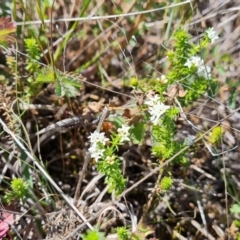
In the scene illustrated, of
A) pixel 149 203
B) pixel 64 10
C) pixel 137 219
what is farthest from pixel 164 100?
pixel 64 10

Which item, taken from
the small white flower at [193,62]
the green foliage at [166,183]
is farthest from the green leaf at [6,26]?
the green foliage at [166,183]

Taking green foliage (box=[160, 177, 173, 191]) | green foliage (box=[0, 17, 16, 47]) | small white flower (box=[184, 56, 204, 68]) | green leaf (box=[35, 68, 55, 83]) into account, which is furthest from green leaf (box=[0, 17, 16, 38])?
green foliage (box=[160, 177, 173, 191])

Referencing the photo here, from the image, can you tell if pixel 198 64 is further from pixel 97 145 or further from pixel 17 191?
pixel 17 191

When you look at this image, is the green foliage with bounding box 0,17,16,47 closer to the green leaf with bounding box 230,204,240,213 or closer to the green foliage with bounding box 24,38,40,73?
the green foliage with bounding box 24,38,40,73

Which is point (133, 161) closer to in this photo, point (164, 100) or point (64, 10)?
point (164, 100)

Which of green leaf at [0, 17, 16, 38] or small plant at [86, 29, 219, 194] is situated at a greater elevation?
green leaf at [0, 17, 16, 38]
